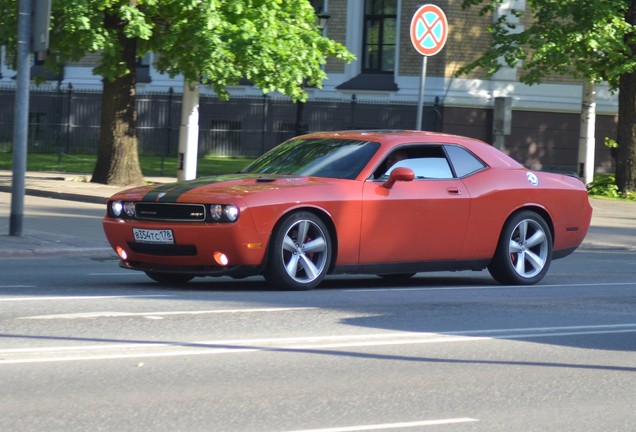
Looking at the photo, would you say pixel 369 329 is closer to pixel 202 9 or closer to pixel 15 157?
pixel 15 157

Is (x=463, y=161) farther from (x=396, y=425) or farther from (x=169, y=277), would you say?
(x=396, y=425)

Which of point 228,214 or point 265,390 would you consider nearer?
point 265,390

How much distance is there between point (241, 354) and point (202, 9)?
51.5 feet

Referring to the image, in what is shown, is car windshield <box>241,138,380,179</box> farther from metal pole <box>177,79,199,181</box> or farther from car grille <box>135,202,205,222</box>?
metal pole <box>177,79,199,181</box>

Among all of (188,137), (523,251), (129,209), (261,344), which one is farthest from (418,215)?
(188,137)

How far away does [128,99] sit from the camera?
2594 centimetres

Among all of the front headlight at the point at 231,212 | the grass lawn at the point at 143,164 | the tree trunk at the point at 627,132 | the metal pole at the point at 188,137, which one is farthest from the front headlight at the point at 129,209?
the tree trunk at the point at 627,132

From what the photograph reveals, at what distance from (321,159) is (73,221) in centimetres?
805

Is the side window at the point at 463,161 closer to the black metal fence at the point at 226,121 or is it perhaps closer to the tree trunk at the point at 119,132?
the tree trunk at the point at 119,132

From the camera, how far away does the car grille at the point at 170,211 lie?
11.0 m

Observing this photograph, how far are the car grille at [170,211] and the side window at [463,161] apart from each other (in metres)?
2.91

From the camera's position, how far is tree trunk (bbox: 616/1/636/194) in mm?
29109

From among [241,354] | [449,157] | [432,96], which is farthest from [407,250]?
[432,96]

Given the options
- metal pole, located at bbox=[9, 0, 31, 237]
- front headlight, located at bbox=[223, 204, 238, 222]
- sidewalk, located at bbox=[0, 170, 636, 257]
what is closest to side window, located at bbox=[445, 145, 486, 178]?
front headlight, located at bbox=[223, 204, 238, 222]
